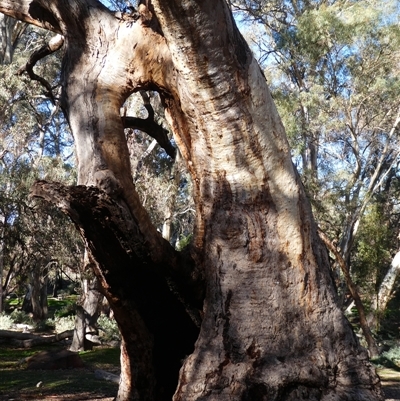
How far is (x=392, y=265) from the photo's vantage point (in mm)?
17953

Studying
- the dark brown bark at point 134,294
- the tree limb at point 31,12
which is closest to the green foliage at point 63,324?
the dark brown bark at point 134,294

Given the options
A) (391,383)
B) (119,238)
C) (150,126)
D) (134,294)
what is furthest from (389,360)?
(119,238)

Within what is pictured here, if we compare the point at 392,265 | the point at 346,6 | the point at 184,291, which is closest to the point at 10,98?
the point at 346,6

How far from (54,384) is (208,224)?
5.48 meters

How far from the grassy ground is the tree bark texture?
141 inches

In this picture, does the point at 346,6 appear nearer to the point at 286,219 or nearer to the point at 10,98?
the point at 10,98

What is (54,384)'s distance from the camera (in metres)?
8.33

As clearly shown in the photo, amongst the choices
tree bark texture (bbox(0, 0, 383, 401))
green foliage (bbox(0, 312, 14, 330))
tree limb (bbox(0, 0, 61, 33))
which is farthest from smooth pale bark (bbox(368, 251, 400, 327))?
tree limb (bbox(0, 0, 61, 33))

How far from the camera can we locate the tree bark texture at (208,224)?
11.1ft

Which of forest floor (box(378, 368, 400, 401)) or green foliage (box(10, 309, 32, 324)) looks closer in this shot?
forest floor (box(378, 368, 400, 401))

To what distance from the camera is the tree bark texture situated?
339 centimetres

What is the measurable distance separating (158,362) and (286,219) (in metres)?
1.36

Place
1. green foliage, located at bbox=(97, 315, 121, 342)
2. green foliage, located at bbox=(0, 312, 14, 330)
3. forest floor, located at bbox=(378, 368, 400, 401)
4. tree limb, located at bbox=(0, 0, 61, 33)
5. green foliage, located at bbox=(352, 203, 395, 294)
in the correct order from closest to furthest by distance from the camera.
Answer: tree limb, located at bbox=(0, 0, 61, 33) → forest floor, located at bbox=(378, 368, 400, 401) → green foliage, located at bbox=(97, 315, 121, 342) → green foliage, located at bbox=(352, 203, 395, 294) → green foliage, located at bbox=(0, 312, 14, 330)

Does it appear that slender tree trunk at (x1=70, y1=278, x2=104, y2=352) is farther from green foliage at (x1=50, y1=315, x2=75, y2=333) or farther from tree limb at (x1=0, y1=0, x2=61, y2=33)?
tree limb at (x1=0, y1=0, x2=61, y2=33)
